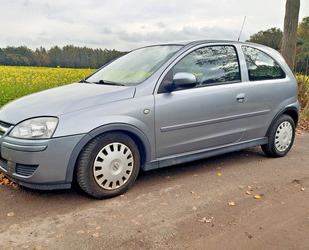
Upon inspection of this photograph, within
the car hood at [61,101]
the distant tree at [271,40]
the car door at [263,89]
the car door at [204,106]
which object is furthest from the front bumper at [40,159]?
the distant tree at [271,40]

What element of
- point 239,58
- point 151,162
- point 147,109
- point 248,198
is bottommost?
point 248,198

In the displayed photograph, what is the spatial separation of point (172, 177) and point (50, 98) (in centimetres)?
181

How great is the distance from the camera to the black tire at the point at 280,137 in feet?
16.7

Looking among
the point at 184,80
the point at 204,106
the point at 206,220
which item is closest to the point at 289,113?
the point at 204,106

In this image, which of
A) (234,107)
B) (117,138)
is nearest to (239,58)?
(234,107)

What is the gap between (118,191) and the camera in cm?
370

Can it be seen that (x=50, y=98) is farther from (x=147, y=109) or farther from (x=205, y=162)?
(x=205, y=162)

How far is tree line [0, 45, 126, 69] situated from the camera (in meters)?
23.5

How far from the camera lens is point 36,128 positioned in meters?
3.31

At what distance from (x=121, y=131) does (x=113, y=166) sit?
15.1 inches

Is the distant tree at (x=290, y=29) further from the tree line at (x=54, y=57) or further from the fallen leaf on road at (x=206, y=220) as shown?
the tree line at (x=54, y=57)

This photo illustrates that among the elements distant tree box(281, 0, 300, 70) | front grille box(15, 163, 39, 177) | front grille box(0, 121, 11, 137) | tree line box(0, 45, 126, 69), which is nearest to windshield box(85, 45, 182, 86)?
front grille box(0, 121, 11, 137)

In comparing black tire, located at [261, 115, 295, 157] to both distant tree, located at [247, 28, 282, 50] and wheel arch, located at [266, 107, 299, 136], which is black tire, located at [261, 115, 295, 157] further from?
distant tree, located at [247, 28, 282, 50]

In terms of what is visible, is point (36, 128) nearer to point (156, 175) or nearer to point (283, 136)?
point (156, 175)
